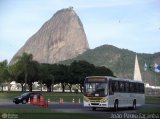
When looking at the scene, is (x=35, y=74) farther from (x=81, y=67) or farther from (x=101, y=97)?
(x=101, y=97)

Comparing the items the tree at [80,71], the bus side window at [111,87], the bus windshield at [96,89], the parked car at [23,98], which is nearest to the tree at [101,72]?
the tree at [80,71]

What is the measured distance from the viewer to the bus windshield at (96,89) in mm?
35688

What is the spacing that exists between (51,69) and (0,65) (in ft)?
76.8

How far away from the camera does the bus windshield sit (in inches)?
1405

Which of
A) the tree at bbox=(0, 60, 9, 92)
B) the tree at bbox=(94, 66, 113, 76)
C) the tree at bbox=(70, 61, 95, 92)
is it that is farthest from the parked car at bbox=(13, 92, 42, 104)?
the tree at bbox=(94, 66, 113, 76)

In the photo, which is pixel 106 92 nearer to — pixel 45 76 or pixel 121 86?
pixel 121 86

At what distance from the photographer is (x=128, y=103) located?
40750 mm

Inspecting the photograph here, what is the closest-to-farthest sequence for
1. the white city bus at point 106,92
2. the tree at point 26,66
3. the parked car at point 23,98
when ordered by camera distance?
the white city bus at point 106,92
the parked car at point 23,98
the tree at point 26,66

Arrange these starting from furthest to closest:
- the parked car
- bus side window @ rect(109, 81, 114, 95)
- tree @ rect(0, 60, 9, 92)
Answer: tree @ rect(0, 60, 9, 92)
the parked car
bus side window @ rect(109, 81, 114, 95)

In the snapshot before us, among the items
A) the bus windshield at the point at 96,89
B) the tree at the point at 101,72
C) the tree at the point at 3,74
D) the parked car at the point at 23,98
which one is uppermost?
the tree at the point at 101,72

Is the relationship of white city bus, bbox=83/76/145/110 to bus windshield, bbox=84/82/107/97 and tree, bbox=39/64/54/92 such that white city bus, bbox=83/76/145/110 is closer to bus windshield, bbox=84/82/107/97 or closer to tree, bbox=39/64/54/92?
bus windshield, bbox=84/82/107/97

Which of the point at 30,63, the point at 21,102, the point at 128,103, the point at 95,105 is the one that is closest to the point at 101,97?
the point at 95,105

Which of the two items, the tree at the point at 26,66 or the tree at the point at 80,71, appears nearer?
the tree at the point at 26,66

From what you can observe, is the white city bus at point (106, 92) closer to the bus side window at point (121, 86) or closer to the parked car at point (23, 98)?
the bus side window at point (121, 86)
